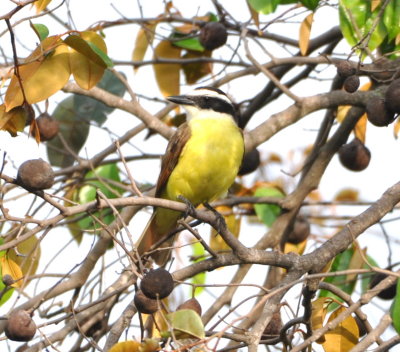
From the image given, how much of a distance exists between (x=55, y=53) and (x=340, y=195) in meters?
3.31

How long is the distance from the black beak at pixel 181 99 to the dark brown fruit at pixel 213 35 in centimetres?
35

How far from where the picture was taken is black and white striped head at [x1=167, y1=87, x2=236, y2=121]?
460 cm

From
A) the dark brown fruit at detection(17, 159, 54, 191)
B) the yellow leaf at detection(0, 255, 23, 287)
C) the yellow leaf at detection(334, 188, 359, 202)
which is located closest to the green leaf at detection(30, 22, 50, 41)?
the dark brown fruit at detection(17, 159, 54, 191)

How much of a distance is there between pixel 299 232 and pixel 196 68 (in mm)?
1173

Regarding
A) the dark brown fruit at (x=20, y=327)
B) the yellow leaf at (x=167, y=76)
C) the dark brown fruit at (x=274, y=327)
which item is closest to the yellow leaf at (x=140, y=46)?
the yellow leaf at (x=167, y=76)

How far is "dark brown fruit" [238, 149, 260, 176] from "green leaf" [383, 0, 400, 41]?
3.88ft

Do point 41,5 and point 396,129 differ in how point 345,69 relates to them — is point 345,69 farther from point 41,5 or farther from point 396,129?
point 41,5

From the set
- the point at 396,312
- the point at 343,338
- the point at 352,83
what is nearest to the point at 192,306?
the point at 343,338

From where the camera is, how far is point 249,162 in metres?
4.61

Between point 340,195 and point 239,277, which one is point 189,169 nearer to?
point 239,277

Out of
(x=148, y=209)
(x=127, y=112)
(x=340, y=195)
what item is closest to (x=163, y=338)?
(x=127, y=112)

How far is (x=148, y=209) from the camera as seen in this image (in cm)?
494

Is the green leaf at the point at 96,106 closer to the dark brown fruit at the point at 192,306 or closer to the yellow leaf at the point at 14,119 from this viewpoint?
the yellow leaf at the point at 14,119

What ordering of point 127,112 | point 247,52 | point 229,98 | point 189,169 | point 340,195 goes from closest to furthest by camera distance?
point 247,52
point 189,169
point 127,112
point 229,98
point 340,195
